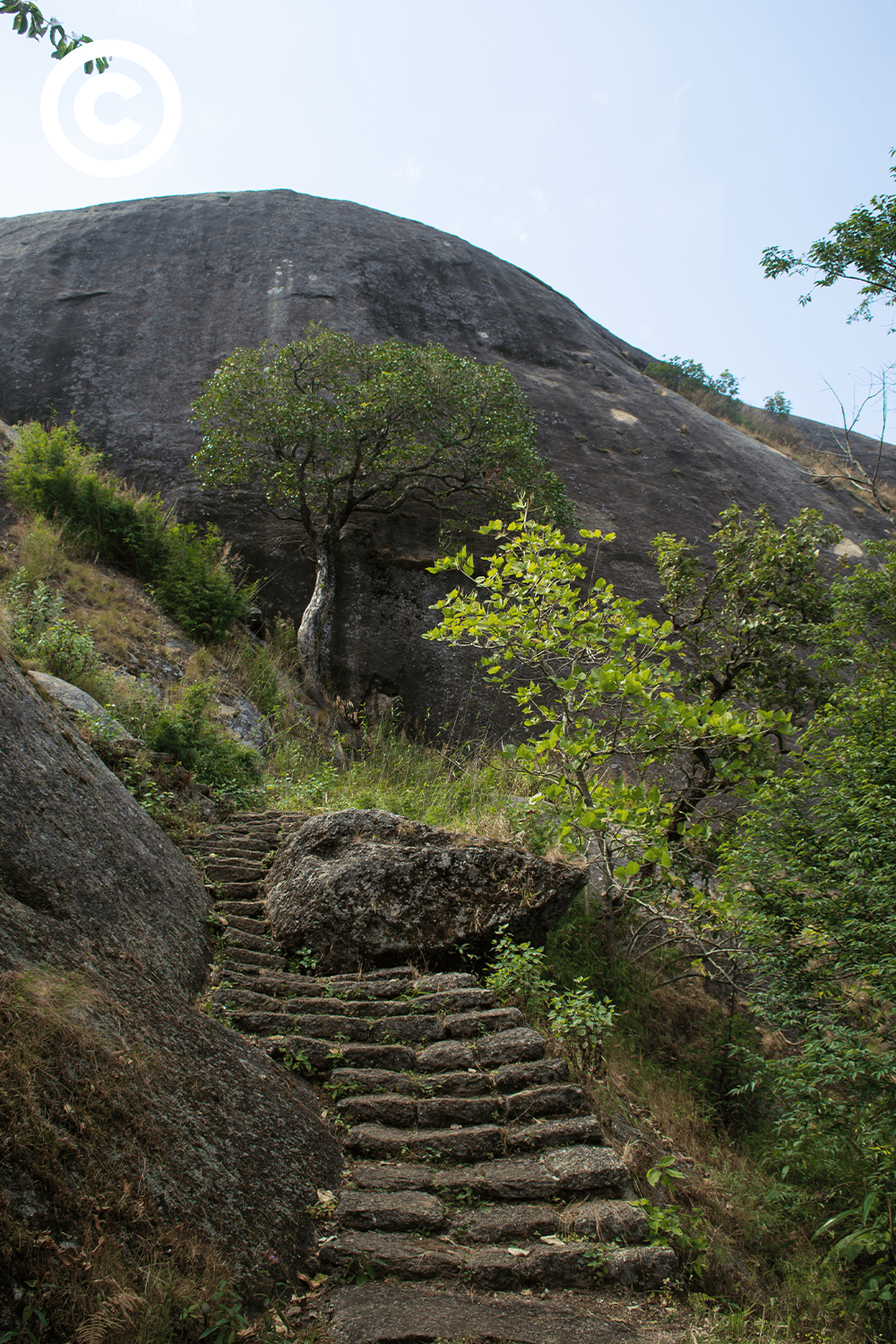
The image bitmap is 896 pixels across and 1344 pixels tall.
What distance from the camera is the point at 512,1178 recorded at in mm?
3387

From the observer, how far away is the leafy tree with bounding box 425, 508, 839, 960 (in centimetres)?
483

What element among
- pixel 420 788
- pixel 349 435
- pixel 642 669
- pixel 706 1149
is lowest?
pixel 706 1149

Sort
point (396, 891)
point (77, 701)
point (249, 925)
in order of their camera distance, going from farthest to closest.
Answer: point (77, 701)
point (396, 891)
point (249, 925)

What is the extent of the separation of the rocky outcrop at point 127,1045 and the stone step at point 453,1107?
0.28 metres

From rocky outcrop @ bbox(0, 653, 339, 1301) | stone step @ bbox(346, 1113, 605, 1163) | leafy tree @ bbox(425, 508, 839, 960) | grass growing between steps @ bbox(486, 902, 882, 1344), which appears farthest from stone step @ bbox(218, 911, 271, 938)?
leafy tree @ bbox(425, 508, 839, 960)

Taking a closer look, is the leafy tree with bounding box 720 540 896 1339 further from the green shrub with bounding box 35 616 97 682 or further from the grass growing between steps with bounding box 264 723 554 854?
the green shrub with bounding box 35 616 97 682

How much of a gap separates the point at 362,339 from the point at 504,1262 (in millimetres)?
16757

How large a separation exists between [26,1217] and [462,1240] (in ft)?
6.12

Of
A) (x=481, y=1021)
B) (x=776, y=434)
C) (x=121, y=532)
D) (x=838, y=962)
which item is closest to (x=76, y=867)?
(x=481, y=1021)

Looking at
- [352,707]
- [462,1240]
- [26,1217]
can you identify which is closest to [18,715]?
[26,1217]

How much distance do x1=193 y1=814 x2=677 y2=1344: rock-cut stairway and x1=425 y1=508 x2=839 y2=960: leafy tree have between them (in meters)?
1.39

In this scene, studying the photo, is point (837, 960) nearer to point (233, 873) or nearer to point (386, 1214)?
point (386, 1214)

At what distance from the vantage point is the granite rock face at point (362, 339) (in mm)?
12578

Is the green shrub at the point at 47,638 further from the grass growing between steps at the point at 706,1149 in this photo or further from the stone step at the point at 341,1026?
the grass growing between steps at the point at 706,1149
